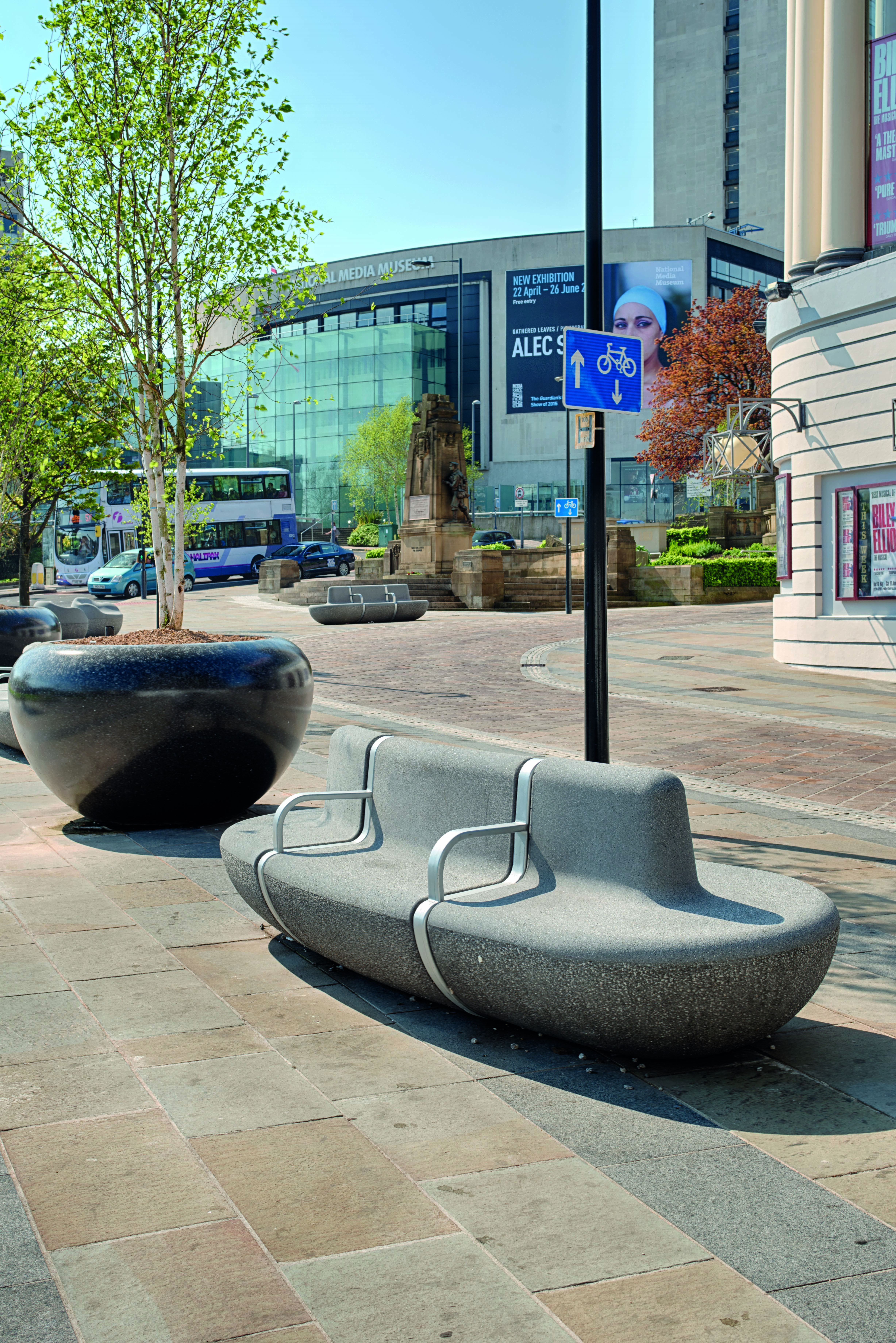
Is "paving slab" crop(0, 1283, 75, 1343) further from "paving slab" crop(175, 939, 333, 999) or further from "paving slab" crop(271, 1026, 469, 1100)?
"paving slab" crop(175, 939, 333, 999)

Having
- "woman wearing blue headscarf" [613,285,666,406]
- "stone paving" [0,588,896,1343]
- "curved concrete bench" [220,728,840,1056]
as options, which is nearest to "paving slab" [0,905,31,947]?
"stone paving" [0,588,896,1343]

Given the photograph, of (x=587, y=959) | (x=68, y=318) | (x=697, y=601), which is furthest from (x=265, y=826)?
(x=697, y=601)

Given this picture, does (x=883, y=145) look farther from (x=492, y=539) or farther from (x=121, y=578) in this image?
(x=492, y=539)

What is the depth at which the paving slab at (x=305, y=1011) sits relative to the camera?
159 inches

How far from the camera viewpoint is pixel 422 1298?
8.11 feet

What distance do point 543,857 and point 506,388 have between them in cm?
8248

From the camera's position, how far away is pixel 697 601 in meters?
36.1


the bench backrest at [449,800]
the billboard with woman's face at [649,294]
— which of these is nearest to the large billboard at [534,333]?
the billboard with woman's face at [649,294]

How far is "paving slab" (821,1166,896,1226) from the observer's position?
283cm

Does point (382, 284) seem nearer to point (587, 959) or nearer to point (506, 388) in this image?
point (506, 388)

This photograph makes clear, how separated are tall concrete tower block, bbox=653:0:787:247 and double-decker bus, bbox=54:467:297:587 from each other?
52728 mm

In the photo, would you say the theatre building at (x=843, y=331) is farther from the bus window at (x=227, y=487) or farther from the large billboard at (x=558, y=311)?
the large billboard at (x=558, y=311)

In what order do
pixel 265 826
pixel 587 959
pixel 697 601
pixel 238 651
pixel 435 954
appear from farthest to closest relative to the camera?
pixel 697 601 → pixel 238 651 → pixel 265 826 → pixel 435 954 → pixel 587 959

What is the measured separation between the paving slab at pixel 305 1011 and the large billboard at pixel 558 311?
76483 millimetres
